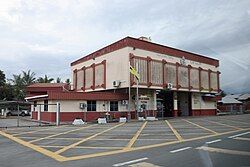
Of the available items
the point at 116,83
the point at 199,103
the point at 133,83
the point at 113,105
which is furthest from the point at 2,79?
the point at 199,103

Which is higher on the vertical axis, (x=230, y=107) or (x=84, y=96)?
(x=84, y=96)

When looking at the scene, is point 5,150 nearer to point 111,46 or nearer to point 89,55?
point 111,46

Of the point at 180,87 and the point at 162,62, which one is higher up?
the point at 162,62

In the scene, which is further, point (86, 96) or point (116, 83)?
point (116, 83)

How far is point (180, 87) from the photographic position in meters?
38.1

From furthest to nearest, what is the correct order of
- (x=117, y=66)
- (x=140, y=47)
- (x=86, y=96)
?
(x=117, y=66) < (x=140, y=47) < (x=86, y=96)

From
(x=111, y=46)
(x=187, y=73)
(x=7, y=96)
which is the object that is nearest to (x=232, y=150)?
(x=111, y=46)

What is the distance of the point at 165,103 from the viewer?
42219 millimetres

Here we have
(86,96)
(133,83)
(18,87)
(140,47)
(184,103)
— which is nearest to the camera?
(86,96)

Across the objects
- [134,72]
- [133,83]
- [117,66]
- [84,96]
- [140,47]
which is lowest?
[84,96]

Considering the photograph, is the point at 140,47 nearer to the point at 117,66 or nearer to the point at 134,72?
the point at 117,66

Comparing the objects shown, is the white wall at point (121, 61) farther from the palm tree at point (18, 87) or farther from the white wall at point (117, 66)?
the palm tree at point (18, 87)

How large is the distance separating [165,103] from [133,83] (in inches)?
469

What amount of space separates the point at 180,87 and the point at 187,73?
2.93 metres
